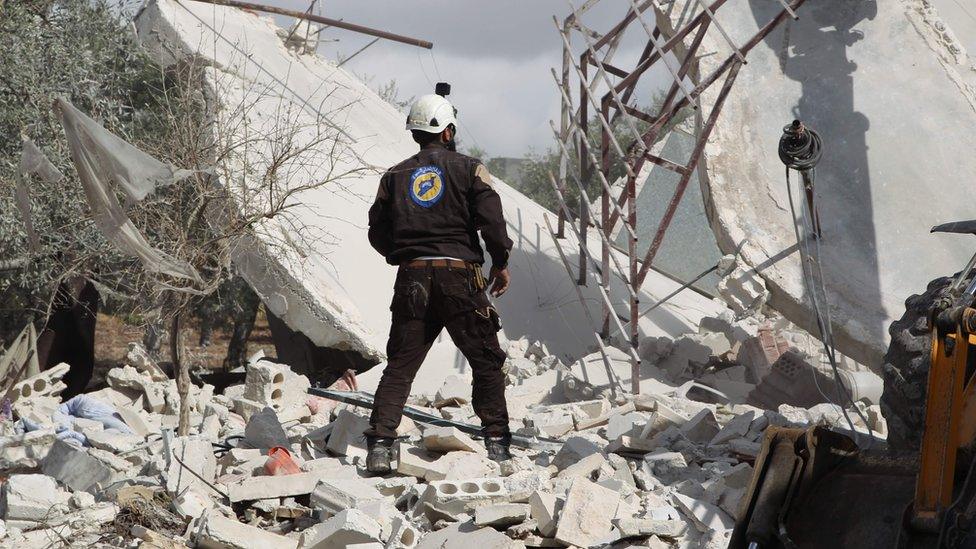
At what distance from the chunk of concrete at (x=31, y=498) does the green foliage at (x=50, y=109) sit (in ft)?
9.92

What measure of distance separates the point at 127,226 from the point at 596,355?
15.2 ft

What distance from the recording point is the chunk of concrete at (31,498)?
4.98 meters

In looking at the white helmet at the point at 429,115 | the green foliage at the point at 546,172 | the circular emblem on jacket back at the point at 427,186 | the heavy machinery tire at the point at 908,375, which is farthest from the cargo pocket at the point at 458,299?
the green foliage at the point at 546,172

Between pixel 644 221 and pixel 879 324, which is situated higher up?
pixel 644 221

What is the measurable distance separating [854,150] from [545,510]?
208 inches

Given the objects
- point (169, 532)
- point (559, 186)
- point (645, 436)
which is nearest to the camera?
point (169, 532)

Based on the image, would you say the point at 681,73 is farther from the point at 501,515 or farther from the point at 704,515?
the point at 501,515

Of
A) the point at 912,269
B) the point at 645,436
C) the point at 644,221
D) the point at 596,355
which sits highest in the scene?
the point at 644,221

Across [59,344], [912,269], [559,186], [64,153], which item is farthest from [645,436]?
[59,344]

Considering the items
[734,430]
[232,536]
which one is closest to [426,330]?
[232,536]

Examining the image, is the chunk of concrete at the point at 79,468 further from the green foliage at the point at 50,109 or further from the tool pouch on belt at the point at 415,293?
the green foliage at the point at 50,109

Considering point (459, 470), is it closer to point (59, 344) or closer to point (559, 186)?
point (559, 186)

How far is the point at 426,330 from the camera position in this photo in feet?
18.4

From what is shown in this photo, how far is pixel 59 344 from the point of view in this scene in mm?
10375
